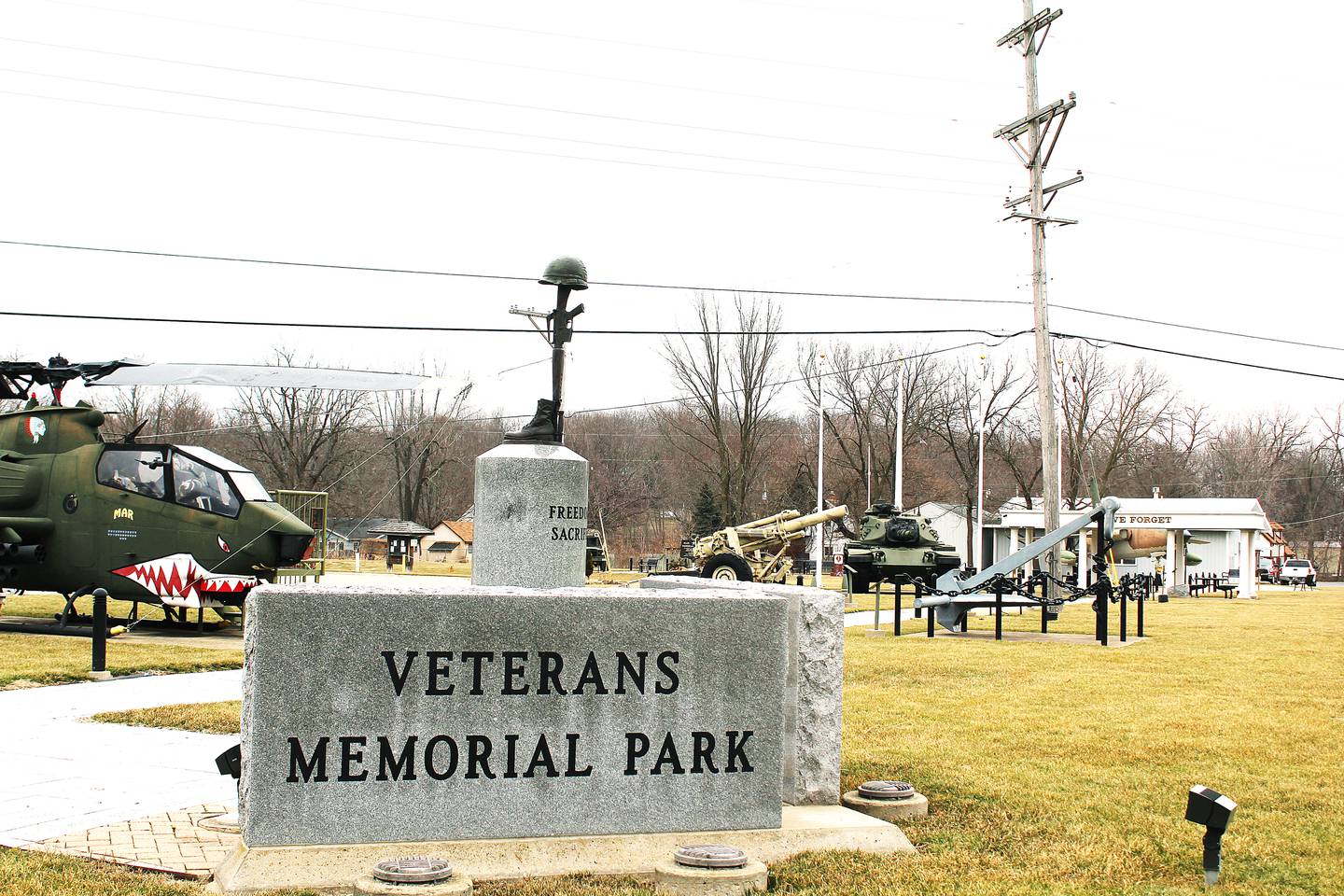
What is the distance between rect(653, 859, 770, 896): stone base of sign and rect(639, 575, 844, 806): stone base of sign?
128 centimetres

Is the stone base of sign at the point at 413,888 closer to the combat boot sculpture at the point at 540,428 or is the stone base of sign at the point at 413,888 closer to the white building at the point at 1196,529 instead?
the combat boot sculpture at the point at 540,428

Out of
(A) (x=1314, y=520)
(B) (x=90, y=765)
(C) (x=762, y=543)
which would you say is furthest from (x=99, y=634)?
(A) (x=1314, y=520)

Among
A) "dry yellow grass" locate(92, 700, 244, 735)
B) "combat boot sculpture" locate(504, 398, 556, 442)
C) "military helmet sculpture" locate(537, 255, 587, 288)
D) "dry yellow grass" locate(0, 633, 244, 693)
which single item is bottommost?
"dry yellow grass" locate(0, 633, 244, 693)

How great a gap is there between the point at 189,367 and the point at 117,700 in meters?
7.71

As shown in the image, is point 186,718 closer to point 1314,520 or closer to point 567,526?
point 567,526

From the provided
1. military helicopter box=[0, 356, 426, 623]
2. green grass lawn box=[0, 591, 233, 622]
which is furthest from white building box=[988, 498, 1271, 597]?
military helicopter box=[0, 356, 426, 623]

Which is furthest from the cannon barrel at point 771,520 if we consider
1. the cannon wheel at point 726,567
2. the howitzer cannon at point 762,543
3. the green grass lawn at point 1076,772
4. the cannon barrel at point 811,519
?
the green grass lawn at point 1076,772

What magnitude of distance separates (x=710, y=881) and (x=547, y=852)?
772mm

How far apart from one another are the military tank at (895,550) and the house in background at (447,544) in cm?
3772

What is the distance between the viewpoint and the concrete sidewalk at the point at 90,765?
20.5 feet

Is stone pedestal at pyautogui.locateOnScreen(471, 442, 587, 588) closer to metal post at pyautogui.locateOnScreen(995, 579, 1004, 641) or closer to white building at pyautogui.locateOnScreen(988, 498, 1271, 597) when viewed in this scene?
metal post at pyautogui.locateOnScreen(995, 579, 1004, 641)

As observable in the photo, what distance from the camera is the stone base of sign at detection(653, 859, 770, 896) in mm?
4879

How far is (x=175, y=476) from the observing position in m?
17.0

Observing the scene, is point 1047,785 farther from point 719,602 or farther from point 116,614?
point 116,614
